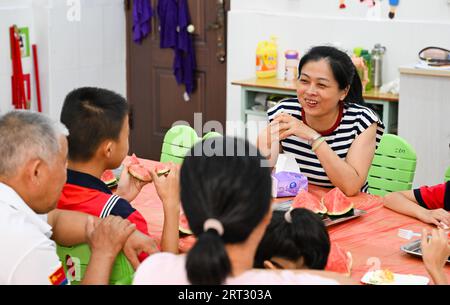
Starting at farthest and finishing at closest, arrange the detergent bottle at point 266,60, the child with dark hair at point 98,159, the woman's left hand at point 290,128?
1. the detergent bottle at point 266,60
2. the woman's left hand at point 290,128
3. the child with dark hair at point 98,159

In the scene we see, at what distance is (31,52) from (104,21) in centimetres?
71

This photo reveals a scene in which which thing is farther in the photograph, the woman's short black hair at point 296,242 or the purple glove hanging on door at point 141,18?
the purple glove hanging on door at point 141,18

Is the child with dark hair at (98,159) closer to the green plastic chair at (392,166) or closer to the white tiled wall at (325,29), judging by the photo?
the green plastic chair at (392,166)

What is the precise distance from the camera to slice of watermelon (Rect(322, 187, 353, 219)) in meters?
3.14

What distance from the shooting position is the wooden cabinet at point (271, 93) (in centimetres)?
532

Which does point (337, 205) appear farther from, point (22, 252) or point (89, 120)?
point (22, 252)

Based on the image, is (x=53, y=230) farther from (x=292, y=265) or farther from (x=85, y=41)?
(x=85, y=41)

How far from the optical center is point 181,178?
5.99ft

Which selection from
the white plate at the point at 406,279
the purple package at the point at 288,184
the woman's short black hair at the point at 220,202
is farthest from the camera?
the purple package at the point at 288,184

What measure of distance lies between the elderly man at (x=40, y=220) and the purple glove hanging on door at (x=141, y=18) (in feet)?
13.5

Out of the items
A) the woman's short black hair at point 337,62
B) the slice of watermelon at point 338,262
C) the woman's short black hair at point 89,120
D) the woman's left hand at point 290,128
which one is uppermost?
the woman's short black hair at point 337,62

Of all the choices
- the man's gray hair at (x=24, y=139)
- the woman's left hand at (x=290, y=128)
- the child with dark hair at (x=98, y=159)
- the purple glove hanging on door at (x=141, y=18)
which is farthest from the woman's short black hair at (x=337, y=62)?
the purple glove hanging on door at (x=141, y=18)

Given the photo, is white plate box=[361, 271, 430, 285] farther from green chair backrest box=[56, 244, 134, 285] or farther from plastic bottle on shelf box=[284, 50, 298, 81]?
plastic bottle on shelf box=[284, 50, 298, 81]

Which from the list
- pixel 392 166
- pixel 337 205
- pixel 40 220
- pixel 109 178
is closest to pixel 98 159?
pixel 40 220
